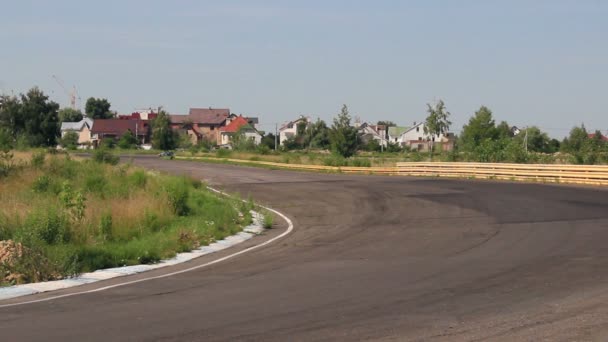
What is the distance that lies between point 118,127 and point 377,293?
6039 inches

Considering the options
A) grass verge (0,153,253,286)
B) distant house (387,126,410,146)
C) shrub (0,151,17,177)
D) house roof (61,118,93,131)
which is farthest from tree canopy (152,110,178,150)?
grass verge (0,153,253,286)

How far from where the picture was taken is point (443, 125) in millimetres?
96250

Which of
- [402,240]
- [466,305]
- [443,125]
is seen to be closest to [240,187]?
[402,240]

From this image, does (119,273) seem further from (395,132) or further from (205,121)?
(395,132)

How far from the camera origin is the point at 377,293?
1125 centimetres

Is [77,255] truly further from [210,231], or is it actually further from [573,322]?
[573,322]

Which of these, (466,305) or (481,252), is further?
(481,252)

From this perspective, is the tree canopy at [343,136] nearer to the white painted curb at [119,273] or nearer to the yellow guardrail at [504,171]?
the yellow guardrail at [504,171]

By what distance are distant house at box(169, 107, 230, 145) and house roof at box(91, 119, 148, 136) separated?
61.7 feet

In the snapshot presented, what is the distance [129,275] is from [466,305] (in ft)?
21.4

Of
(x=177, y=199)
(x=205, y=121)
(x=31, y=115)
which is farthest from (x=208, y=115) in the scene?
(x=177, y=199)

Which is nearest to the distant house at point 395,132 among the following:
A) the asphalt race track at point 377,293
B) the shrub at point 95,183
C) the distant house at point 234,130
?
the distant house at point 234,130

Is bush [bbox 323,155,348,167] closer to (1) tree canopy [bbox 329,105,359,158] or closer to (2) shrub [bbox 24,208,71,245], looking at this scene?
(1) tree canopy [bbox 329,105,359,158]

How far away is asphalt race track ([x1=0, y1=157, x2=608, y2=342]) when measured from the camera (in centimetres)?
885
